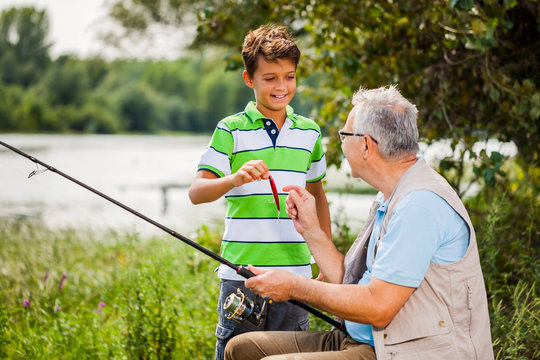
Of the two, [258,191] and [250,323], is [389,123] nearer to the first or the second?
[258,191]

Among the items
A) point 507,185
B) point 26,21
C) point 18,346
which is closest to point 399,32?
point 507,185

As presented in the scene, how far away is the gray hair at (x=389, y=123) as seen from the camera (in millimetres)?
1965

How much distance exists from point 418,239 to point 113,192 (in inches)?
575

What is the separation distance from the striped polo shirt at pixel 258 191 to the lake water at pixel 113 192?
3.38 m

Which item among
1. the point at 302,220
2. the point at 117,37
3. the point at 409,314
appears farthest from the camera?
the point at 117,37

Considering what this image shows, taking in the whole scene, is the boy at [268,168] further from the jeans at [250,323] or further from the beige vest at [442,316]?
the beige vest at [442,316]

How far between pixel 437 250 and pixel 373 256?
0.74 feet

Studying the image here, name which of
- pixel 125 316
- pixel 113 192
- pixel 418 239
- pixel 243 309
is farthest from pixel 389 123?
pixel 113 192

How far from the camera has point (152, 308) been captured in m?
3.40

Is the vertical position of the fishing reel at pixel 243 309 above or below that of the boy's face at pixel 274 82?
below

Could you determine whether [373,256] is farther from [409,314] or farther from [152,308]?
[152,308]

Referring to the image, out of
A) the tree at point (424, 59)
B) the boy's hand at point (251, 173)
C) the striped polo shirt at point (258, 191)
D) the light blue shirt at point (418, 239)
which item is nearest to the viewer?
the light blue shirt at point (418, 239)

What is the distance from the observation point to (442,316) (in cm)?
185

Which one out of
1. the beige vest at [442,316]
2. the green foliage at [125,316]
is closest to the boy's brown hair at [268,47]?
the beige vest at [442,316]
